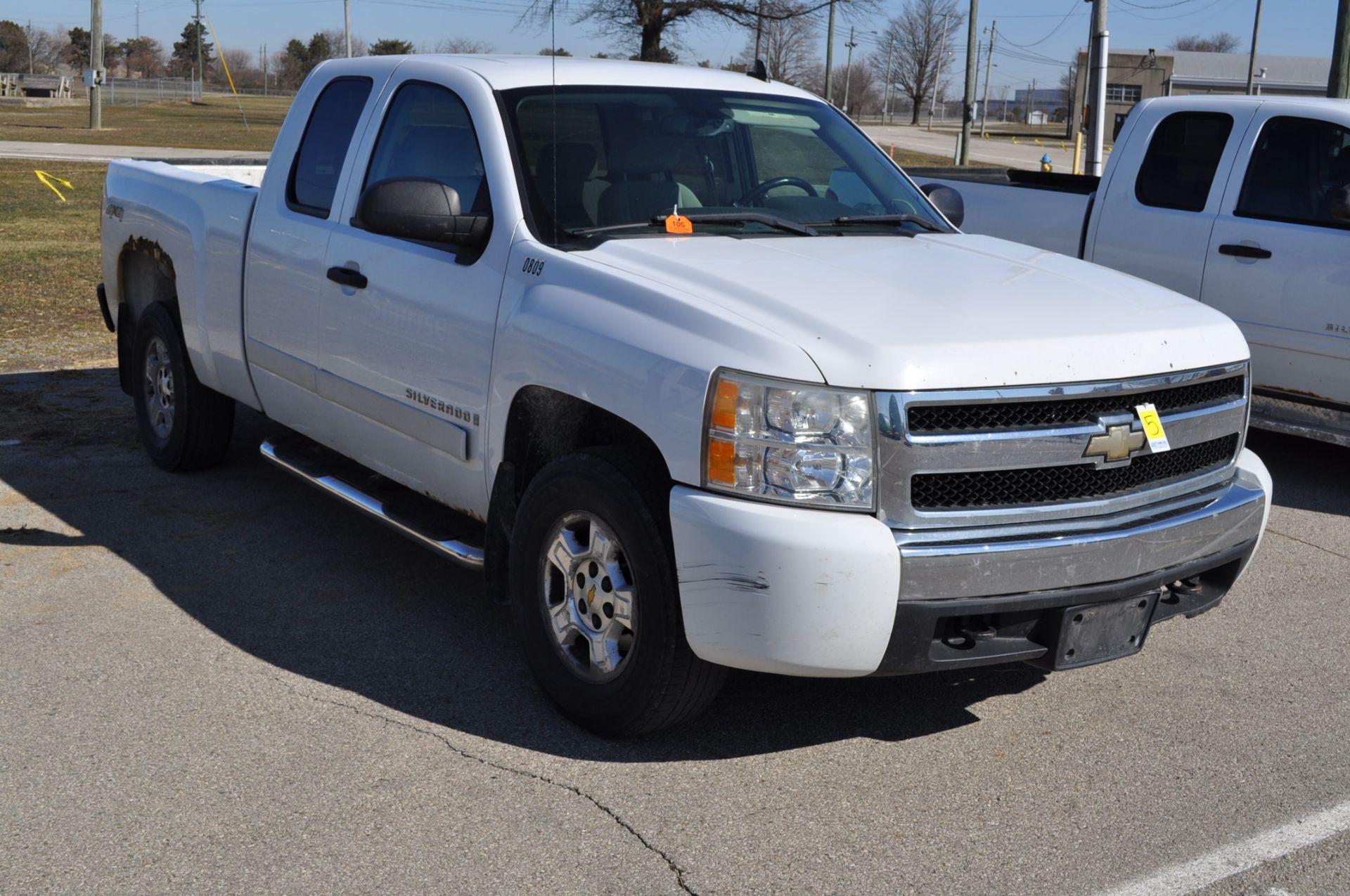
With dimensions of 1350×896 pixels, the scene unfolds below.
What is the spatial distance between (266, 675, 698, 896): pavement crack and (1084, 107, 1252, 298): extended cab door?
506 cm

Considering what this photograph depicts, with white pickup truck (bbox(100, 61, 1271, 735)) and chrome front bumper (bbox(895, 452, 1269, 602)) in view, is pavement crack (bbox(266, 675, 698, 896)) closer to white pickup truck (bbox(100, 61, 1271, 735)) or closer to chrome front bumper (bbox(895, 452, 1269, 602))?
white pickup truck (bbox(100, 61, 1271, 735))

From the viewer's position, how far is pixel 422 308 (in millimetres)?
4758

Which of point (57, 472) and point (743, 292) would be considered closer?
point (743, 292)

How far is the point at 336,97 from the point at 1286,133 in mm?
4864

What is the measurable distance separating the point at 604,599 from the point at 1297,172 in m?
5.11

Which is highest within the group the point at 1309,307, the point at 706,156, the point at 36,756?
the point at 706,156

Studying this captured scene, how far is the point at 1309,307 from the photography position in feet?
23.1

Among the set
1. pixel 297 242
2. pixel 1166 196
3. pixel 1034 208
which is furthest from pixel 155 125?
pixel 297 242

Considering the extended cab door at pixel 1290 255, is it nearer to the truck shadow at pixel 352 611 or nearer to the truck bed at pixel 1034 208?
the truck bed at pixel 1034 208

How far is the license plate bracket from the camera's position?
12.3 ft

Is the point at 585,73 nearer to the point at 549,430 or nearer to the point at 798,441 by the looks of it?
the point at 549,430

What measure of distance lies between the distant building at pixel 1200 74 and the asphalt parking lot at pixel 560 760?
75.1m

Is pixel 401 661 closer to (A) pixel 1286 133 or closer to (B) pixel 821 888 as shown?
(B) pixel 821 888

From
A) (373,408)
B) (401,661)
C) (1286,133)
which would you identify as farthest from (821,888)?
(1286,133)
